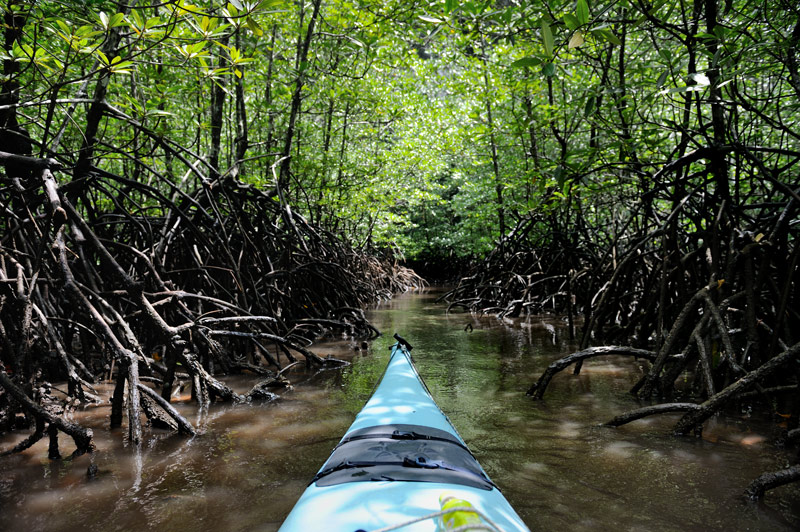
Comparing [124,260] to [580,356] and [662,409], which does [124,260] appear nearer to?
[580,356]

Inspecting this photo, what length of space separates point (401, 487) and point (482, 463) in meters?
1.16

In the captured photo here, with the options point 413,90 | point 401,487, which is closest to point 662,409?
point 401,487

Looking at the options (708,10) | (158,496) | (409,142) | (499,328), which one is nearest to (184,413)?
(158,496)

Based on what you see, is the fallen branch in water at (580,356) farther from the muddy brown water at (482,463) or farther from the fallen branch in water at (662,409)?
Result: the fallen branch in water at (662,409)

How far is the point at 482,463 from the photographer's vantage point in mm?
2258

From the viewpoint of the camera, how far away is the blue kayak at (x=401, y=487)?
1009mm

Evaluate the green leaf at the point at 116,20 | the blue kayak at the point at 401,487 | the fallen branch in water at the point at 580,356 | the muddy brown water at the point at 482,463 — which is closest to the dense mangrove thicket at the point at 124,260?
the green leaf at the point at 116,20

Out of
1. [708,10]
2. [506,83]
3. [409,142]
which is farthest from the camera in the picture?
[409,142]

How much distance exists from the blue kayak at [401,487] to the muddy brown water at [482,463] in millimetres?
499

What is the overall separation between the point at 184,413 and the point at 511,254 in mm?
6763

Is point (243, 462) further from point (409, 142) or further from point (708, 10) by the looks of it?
point (409, 142)

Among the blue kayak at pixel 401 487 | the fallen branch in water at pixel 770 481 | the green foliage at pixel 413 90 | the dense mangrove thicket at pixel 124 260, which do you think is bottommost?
the fallen branch in water at pixel 770 481

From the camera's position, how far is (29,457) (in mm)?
2234

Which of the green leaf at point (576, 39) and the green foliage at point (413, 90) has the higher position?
Answer: the green foliage at point (413, 90)
